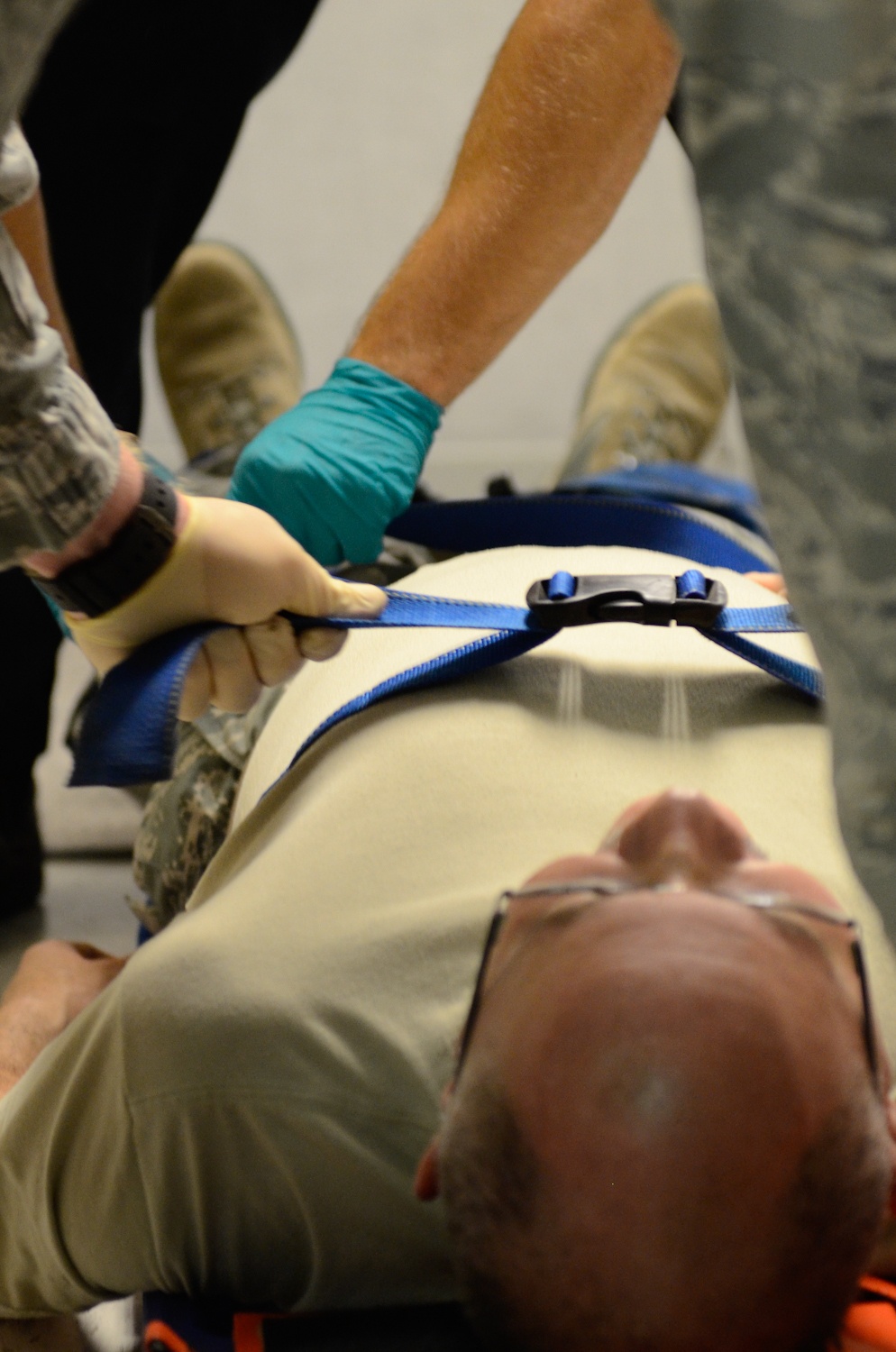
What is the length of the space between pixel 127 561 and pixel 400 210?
2.06 meters

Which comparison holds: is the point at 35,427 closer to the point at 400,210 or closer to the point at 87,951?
the point at 87,951

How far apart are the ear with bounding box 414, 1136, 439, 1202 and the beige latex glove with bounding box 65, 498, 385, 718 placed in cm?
26

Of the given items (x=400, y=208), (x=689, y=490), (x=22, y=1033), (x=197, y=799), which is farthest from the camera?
(x=400, y=208)

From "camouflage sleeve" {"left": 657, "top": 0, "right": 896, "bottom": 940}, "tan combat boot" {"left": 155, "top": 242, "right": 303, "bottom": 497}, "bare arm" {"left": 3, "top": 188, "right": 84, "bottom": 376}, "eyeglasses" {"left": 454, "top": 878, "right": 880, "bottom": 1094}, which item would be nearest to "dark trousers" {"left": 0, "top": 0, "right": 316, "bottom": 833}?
"tan combat boot" {"left": 155, "top": 242, "right": 303, "bottom": 497}

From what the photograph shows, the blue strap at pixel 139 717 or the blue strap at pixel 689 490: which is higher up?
the blue strap at pixel 689 490

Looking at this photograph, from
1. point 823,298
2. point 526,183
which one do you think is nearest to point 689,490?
point 526,183

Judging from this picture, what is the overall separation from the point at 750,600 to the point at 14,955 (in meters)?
0.77

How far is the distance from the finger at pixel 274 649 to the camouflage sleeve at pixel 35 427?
0.50ft

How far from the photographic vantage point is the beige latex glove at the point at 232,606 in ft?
2.25

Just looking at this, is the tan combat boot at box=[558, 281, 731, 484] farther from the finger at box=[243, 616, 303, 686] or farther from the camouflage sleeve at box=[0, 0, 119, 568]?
the camouflage sleeve at box=[0, 0, 119, 568]

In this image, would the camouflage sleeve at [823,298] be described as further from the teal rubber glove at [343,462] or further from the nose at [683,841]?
the teal rubber glove at [343,462]

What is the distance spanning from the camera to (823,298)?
0.37 m

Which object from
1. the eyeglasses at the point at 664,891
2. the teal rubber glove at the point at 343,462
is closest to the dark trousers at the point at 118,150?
the teal rubber glove at the point at 343,462

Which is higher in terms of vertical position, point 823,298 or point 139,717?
point 823,298
